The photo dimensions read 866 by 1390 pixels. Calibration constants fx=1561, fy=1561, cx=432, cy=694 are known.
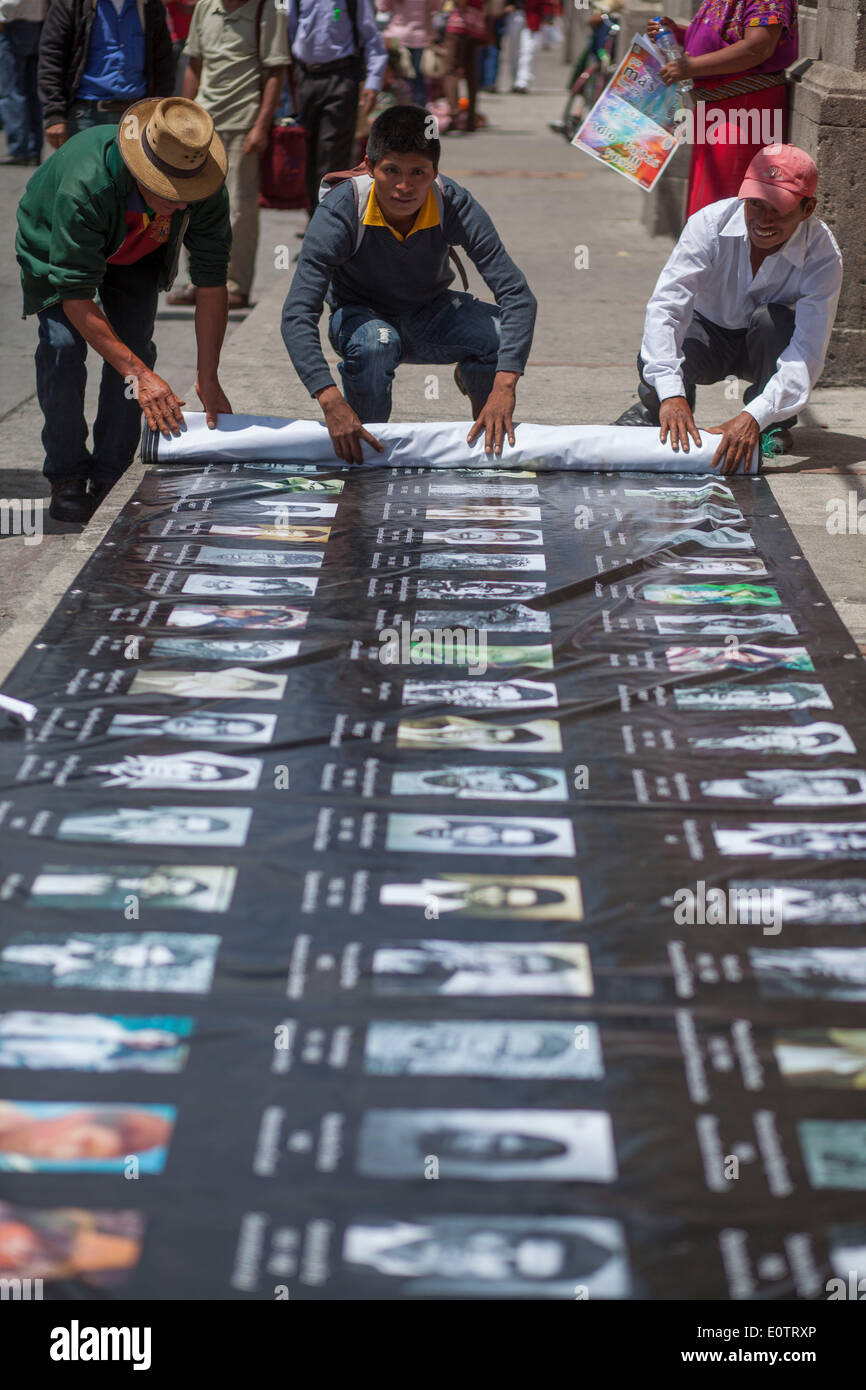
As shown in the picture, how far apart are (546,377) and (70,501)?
2.11m

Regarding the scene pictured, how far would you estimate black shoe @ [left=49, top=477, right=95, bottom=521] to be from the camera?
4.70 meters

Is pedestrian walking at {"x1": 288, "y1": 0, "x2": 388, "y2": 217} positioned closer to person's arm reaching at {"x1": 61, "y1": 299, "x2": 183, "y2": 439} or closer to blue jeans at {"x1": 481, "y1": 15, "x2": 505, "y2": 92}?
person's arm reaching at {"x1": 61, "y1": 299, "x2": 183, "y2": 439}

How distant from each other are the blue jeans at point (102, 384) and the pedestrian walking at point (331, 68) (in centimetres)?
298

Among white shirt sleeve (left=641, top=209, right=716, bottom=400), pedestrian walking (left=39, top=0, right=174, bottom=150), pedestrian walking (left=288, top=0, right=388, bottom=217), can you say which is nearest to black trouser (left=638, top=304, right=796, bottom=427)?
white shirt sleeve (left=641, top=209, right=716, bottom=400)

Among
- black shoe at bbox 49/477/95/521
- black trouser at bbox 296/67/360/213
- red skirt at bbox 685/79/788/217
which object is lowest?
black shoe at bbox 49/477/95/521

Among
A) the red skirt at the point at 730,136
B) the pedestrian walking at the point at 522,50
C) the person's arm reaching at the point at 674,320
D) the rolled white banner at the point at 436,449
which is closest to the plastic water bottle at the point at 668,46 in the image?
the red skirt at the point at 730,136

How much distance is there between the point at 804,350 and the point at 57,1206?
347 cm

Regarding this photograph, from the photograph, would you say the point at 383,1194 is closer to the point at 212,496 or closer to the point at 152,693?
the point at 152,693

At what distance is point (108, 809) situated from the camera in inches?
104

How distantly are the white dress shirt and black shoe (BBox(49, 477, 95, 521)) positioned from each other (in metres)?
1.72

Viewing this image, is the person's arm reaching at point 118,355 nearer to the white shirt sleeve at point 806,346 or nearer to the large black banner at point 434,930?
the large black banner at point 434,930

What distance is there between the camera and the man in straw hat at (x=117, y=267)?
406cm

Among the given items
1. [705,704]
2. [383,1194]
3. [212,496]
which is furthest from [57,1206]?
[212,496]

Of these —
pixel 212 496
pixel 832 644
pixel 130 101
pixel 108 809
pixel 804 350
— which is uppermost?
pixel 130 101
